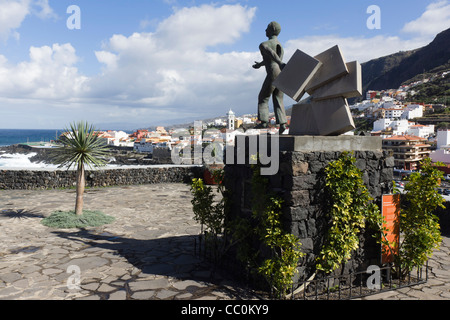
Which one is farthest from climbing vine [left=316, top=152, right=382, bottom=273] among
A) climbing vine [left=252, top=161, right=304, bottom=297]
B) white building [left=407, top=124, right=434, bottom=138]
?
white building [left=407, top=124, right=434, bottom=138]

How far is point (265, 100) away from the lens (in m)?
6.18

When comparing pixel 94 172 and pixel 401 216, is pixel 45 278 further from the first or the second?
pixel 94 172

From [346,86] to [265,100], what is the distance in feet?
5.10

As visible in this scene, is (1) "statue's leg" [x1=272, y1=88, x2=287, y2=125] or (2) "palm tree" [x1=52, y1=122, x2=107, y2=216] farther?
(2) "palm tree" [x1=52, y1=122, x2=107, y2=216]

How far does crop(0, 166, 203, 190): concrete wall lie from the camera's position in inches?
526

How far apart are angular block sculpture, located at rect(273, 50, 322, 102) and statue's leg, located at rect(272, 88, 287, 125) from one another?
1.76 ft

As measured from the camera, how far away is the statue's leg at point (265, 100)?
19.9 feet

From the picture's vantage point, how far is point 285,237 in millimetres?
4359

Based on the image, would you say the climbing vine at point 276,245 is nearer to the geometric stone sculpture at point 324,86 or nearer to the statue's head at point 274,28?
the geometric stone sculpture at point 324,86

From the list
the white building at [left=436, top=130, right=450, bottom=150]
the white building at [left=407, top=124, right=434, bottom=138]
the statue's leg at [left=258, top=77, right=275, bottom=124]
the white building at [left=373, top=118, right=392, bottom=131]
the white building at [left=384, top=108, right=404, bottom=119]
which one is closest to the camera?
the statue's leg at [left=258, top=77, right=275, bottom=124]

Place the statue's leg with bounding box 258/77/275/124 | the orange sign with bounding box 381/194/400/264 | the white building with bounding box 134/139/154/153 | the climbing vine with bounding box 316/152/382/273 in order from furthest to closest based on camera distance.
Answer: the white building with bounding box 134/139/154/153
the statue's leg with bounding box 258/77/275/124
the orange sign with bounding box 381/194/400/264
the climbing vine with bounding box 316/152/382/273

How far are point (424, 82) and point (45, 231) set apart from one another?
142 m

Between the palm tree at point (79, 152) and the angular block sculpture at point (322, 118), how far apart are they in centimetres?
584

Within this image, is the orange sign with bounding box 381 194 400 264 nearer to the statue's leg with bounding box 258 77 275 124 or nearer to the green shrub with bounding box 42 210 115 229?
the statue's leg with bounding box 258 77 275 124
